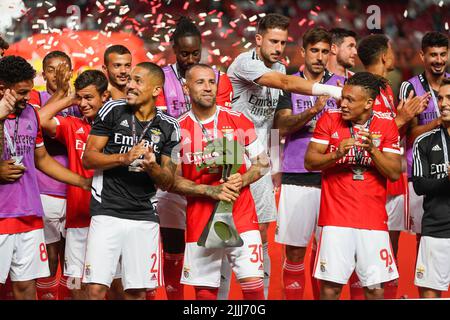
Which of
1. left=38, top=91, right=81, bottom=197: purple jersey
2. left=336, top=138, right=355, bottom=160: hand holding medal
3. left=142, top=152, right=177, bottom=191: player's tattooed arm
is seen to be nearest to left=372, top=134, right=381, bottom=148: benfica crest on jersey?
left=336, top=138, right=355, bottom=160: hand holding medal

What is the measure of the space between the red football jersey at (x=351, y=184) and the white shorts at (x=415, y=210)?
865 mm

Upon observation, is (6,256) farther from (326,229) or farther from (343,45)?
(343,45)

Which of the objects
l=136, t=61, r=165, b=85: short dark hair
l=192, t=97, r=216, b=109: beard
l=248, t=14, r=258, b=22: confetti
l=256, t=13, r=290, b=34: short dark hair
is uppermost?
l=248, t=14, r=258, b=22: confetti

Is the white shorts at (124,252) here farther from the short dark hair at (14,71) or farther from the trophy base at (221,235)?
the short dark hair at (14,71)

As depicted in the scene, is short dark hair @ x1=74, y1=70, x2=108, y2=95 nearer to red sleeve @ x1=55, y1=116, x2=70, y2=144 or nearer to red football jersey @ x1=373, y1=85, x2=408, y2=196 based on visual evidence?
red sleeve @ x1=55, y1=116, x2=70, y2=144

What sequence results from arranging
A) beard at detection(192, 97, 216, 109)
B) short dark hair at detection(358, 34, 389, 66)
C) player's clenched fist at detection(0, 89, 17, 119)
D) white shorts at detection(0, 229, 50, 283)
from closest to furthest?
player's clenched fist at detection(0, 89, 17, 119)
white shorts at detection(0, 229, 50, 283)
beard at detection(192, 97, 216, 109)
short dark hair at detection(358, 34, 389, 66)

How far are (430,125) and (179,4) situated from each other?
7.15 m

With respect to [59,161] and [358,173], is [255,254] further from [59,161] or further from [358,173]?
[59,161]

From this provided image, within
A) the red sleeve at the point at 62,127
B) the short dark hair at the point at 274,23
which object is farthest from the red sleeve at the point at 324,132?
the red sleeve at the point at 62,127

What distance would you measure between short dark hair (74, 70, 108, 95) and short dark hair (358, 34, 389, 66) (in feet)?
7.28

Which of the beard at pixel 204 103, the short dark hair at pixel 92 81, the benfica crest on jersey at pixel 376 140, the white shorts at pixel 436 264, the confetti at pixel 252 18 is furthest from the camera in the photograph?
the confetti at pixel 252 18

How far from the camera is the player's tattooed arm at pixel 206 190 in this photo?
5.66 metres

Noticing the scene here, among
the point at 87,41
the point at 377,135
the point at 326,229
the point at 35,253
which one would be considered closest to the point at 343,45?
the point at 377,135

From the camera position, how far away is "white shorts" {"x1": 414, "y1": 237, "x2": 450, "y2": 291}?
6152 millimetres
